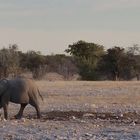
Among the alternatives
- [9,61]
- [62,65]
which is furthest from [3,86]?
[62,65]

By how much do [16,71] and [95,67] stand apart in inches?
401

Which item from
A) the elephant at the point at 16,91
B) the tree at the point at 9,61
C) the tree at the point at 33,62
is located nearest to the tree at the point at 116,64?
the tree at the point at 33,62

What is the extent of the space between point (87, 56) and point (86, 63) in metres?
6.59

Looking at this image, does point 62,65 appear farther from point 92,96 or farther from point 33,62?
point 92,96

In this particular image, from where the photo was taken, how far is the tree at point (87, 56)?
76.9m

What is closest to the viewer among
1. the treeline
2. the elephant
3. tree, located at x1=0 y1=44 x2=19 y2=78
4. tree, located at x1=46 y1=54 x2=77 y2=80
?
the elephant

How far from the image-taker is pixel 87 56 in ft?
282

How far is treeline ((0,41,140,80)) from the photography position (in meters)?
76.1

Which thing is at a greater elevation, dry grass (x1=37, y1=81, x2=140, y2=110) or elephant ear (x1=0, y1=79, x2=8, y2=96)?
elephant ear (x1=0, y1=79, x2=8, y2=96)

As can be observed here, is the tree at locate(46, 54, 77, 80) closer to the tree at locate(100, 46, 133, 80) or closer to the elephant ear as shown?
the tree at locate(100, 46, 133, 80)

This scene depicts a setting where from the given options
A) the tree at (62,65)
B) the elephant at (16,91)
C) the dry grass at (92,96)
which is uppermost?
the tree at (62,65)

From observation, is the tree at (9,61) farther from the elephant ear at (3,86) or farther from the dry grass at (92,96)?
the elephant ear at (3,86)

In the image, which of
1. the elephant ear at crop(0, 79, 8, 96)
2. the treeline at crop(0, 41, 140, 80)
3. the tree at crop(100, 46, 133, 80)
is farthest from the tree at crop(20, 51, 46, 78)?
the elephant ear at crop(0, 79, 8, 96)

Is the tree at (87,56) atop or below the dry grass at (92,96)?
atop
